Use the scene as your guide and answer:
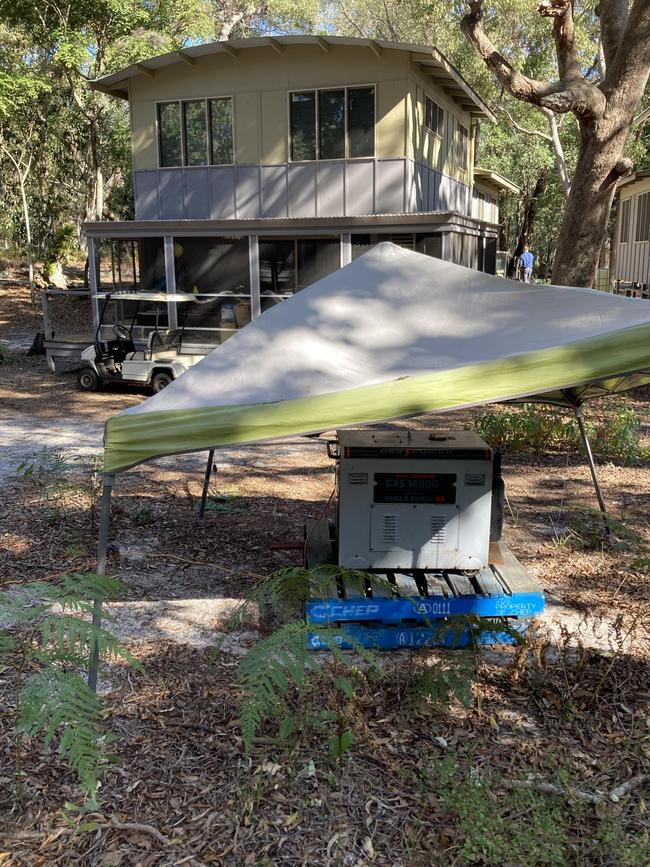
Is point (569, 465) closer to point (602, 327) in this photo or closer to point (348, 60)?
point (602, 327)

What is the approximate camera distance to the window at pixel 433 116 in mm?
17875

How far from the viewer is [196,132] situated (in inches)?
703

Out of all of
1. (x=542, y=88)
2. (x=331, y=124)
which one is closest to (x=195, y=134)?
(x=331, y=124)

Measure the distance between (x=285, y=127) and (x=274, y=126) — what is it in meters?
0.28

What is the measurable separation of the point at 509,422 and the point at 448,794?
6864 millimetres

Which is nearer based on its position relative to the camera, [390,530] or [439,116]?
[390,530]

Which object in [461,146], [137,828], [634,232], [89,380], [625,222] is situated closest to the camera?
[137,828]

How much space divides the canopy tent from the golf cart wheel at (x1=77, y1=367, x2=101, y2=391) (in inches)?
400

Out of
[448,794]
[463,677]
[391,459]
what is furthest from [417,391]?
[448,794]

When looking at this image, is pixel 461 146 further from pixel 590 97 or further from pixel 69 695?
pixel 69 695

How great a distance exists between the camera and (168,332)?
51.1 feet

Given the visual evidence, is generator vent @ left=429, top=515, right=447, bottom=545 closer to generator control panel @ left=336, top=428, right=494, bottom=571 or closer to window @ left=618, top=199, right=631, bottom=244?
generator control panel @ left=336, top=428, right=494, bottom=571

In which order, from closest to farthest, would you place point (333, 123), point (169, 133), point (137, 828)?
point (137, 828) → point (333, 123) → point (169, 133)

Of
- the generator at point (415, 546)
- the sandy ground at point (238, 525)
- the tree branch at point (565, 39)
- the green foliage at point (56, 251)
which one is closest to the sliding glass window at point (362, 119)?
the tree branch at point (565, 39)
